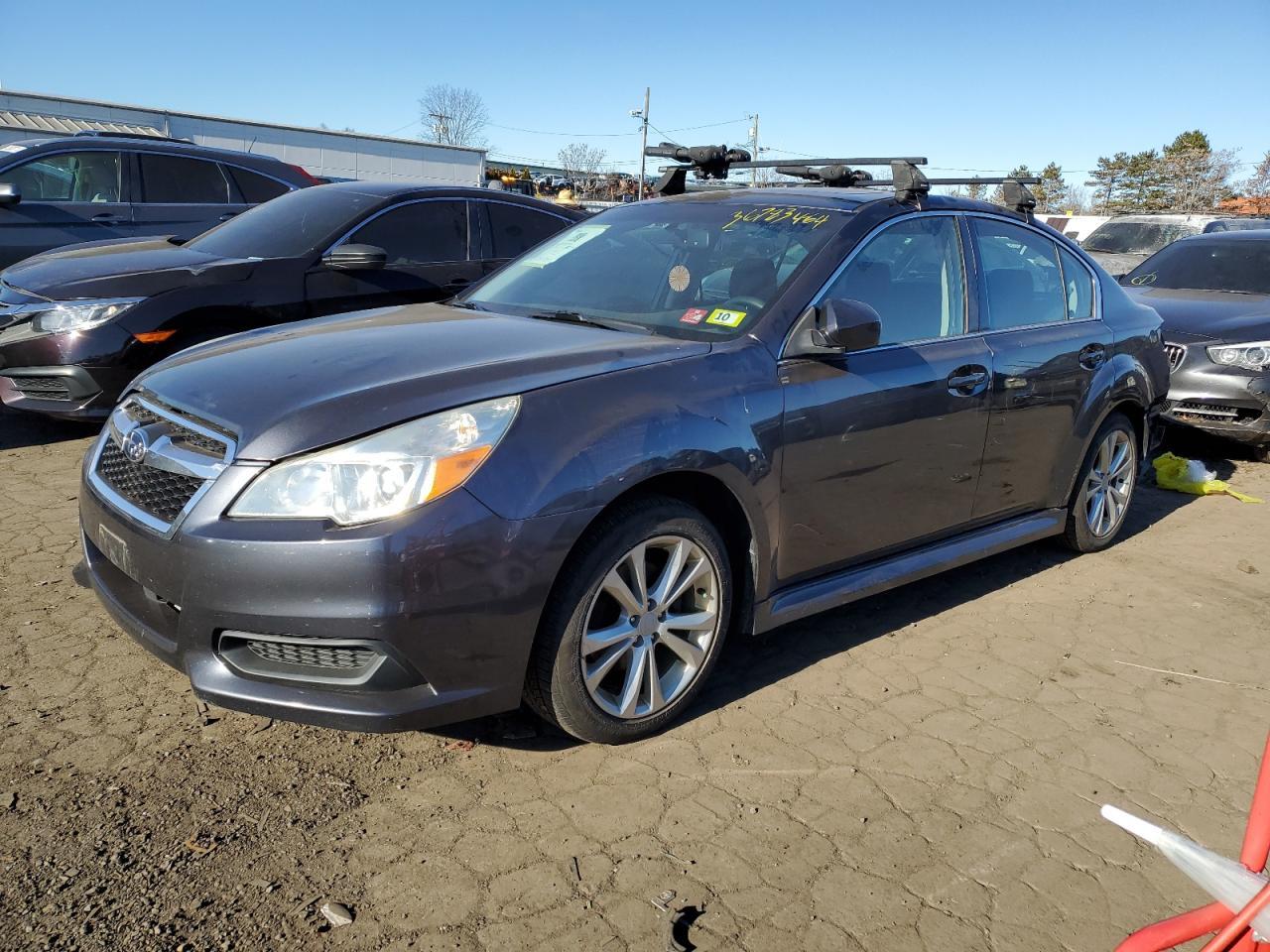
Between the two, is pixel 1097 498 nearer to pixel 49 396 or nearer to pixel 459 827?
pixel 459 827

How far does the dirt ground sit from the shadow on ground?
237 cm

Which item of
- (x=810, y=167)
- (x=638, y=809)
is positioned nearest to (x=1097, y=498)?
(x=810, y=167)

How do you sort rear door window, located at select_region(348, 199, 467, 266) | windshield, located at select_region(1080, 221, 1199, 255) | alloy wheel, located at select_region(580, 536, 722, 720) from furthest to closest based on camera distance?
windshield, located at select_region(1080, 221, 1199, 255) → rear door window, located at select_region(348, 199, 467, 266) → alloy wheel, located at select_region(580, 536, 722, 720)

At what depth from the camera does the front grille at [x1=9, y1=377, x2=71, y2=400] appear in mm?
5652

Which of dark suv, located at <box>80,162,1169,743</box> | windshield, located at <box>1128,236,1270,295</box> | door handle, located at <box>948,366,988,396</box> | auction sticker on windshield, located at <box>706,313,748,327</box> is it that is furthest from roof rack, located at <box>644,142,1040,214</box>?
windshield, located at <box>1128,236,1270,295</box>

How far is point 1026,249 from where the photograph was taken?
15.2 ft

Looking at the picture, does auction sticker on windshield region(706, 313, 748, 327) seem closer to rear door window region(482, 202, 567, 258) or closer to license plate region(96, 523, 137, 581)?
license plate region(96, 523, 137, 581)

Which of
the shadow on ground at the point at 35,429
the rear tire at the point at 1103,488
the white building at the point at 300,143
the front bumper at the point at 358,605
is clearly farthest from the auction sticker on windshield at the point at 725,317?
the white building at the point at 300,143

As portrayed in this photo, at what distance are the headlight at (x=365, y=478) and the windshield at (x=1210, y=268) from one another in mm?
8043

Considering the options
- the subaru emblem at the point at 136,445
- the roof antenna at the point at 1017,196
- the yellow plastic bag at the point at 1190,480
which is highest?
the roof antenna at the point at 1017,196

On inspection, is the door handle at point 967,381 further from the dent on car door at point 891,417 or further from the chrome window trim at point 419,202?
Answer: the chrome window trim at point 419,202

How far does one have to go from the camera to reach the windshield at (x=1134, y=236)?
14.0 meters

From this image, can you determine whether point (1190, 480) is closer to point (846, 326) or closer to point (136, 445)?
point (846, 326)

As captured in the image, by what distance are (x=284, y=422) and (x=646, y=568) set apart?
1133mm
